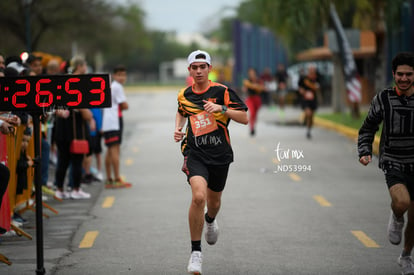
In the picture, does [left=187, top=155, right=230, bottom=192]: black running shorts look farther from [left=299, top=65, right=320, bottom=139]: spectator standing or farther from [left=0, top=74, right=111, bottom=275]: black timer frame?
[left=299, top=65, right=320, bottom=139]: spectator standing

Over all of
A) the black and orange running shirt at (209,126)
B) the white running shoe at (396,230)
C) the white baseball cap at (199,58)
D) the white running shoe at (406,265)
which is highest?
the white baseball cap at (199,58)

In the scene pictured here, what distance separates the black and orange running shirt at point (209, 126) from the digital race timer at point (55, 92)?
781mm

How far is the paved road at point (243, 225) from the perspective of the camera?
7270mm

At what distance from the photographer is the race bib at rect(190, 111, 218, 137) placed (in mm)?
6996

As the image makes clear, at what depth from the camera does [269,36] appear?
1957 inches

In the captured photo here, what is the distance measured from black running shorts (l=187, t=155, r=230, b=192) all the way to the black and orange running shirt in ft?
0.16

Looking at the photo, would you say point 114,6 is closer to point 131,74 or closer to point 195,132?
point 195,132

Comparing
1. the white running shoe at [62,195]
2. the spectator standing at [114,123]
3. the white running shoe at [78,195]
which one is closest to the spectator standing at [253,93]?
the spectator standing at [114,123]

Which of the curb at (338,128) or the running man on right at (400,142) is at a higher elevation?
the running man on right at (400,142)

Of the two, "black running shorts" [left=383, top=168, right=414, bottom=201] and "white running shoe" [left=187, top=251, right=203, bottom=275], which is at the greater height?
"black running shorts" [left=383, top=168, right=414, bottom=201]

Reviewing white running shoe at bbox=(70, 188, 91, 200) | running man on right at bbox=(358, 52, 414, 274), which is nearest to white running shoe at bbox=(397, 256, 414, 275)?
running man on right at bbox=(358, 52, 414, 274)

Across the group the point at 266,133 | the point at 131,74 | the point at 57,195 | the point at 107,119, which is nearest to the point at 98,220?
the point at 57,195

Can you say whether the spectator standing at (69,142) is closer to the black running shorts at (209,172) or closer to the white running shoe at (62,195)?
the white running shoe at (62,195)

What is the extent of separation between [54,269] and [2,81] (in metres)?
1.70
